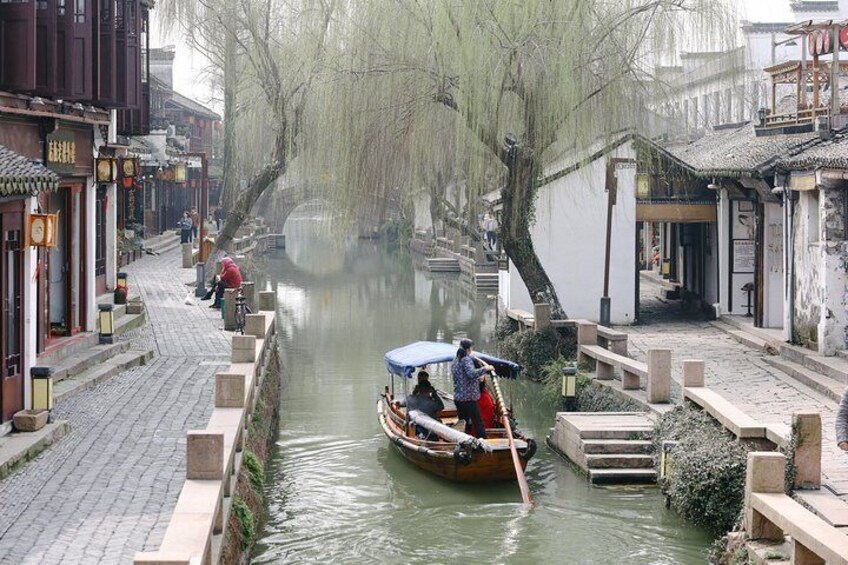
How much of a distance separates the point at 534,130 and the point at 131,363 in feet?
24.3

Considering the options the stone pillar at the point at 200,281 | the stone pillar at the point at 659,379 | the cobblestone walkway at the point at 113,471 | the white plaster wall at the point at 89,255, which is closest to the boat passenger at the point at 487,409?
the stone pillar at the point at 659,379

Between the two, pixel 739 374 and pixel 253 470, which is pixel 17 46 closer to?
pixel 253 470

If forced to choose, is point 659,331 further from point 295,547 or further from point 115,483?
point 115,483

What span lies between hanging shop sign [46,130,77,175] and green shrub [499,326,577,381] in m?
8.25

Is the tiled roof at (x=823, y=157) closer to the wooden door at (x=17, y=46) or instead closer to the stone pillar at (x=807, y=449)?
the stone pillar at (x=807, y=449)

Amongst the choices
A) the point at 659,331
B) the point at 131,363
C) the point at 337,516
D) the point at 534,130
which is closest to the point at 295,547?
the point at 337,516

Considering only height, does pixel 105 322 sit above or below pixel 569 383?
above

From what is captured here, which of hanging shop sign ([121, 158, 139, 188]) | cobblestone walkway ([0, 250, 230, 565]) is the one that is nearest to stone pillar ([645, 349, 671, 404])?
cobblestone walkway ([0, 250, 230, 565])

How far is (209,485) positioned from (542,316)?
44.0 feet

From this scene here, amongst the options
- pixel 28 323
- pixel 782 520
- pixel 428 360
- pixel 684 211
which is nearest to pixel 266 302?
pixel 428 360

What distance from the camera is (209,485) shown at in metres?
10.1

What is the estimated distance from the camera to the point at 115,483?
12297 mm

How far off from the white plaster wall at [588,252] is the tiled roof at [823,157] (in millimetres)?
6972

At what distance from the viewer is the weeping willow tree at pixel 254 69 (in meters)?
29.0
